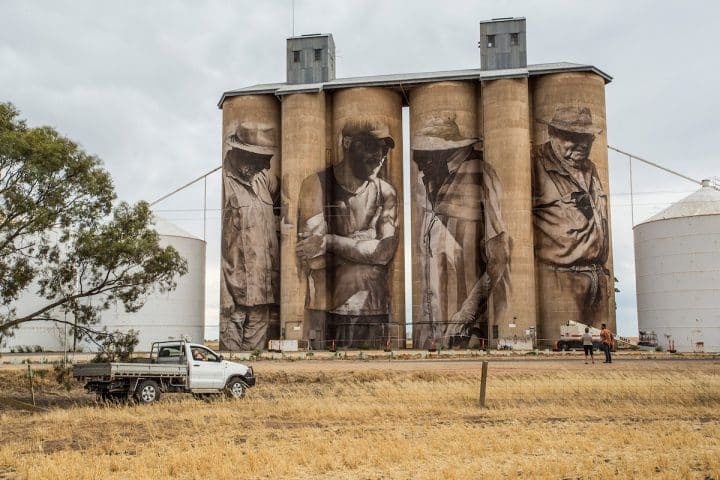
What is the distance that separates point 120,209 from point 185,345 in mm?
6074

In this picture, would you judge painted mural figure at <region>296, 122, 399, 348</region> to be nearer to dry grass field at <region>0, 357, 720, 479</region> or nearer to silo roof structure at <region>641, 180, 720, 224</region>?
silo roof structure at <region>641, 180, 720, 224</region>

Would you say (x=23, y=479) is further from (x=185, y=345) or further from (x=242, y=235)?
(x=242, y=235)

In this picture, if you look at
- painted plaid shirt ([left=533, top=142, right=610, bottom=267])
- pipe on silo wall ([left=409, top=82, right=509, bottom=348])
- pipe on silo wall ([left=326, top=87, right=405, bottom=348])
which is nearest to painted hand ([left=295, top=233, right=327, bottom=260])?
pipe on silo wall ([left=326, top=87, right=405, bottom=348])

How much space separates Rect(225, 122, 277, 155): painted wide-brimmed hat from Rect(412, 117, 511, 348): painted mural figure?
14.0 meters

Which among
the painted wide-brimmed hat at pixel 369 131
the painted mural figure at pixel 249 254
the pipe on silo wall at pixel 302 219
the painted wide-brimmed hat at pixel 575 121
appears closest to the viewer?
the painted wide-brimmed hat at pixel 575 121

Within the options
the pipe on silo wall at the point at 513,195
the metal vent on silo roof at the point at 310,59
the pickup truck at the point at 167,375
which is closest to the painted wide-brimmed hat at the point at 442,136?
the pipe on silo wall at the point at 513,195

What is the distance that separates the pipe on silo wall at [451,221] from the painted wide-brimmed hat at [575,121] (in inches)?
287

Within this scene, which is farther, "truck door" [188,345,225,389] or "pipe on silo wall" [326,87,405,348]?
"pipe on silo wall" [326,87,405,348]

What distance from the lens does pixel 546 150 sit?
225 ft

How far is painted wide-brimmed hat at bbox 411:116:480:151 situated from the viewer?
69812 millimetres

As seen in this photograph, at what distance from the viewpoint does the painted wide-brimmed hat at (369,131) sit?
71.4 m

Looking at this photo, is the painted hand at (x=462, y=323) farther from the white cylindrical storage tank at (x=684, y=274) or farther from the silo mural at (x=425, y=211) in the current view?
the white cylindrical storage tank at (x=684, y=274)

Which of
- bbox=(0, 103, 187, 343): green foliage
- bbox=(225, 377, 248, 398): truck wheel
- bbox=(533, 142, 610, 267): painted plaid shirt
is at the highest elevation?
bbox=(533, 142, 610, 267): painted plaid shirt

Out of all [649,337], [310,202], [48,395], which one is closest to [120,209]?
[48,395]
